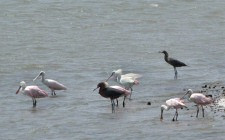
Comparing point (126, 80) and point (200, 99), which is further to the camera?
point (126, 80)

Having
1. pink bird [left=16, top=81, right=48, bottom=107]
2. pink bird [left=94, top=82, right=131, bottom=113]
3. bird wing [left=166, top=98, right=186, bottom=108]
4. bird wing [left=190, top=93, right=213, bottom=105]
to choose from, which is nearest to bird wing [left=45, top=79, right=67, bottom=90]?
pink bird [left=16, top=81, right=48, bottom=107]

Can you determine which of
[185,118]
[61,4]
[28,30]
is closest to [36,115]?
[185,118]

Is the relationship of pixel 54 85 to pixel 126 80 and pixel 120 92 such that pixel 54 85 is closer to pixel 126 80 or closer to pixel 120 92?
pixel 126 80

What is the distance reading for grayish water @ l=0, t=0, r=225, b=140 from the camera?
1902cm

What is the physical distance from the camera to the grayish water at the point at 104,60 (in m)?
19.0

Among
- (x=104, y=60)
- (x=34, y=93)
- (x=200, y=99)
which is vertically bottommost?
(x=34, y=93)

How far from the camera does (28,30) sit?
3638cm

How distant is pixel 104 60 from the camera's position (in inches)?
1147

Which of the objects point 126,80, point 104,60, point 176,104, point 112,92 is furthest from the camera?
point 104,60

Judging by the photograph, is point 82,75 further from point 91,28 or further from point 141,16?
point 141,16

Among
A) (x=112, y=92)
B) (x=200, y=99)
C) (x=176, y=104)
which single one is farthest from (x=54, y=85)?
(x=200, y=99)

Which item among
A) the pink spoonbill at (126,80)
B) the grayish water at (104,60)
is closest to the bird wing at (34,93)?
the grayish water at (104,60)

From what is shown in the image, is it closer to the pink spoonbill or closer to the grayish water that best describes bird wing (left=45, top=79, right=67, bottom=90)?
the grayish water

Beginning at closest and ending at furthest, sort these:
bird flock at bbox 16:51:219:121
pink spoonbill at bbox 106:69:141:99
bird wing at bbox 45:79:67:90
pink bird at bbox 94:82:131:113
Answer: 1. bird flock at bbox 16:51:219:121
2. pink bird at bbox 94:82:131:113
3. pink spoonbill at bbox 106:69:141:99
4. bird wing at bbox 45:79:67:90
